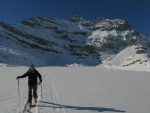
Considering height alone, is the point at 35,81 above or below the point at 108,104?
above

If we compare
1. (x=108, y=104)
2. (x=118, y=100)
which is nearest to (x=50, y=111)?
(x=108, y=104)

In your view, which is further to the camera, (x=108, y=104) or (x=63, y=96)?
(x=63, y=96)

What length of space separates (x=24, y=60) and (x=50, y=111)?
189 m

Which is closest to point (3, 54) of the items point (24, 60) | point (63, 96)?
point (24, 60)

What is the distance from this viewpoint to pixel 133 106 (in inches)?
605

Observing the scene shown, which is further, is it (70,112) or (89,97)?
(89,97)

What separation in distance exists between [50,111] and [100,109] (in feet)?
8.72

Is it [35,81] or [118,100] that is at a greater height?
[35,81]

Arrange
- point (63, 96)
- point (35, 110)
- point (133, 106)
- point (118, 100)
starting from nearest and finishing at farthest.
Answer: point (35, 110), point (133, 106), point (118, 100), point (63, 96)

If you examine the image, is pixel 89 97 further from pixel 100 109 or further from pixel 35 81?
pixel 35 81

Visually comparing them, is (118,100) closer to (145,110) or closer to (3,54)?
(145,110)

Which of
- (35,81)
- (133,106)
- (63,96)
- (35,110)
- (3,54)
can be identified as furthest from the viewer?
(3,54)

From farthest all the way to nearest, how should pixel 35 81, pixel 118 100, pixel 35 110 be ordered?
1. pixel 118 100
2. pixel 35 81
3. pixel 35 110

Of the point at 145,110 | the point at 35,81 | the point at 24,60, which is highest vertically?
the point at 24,60
